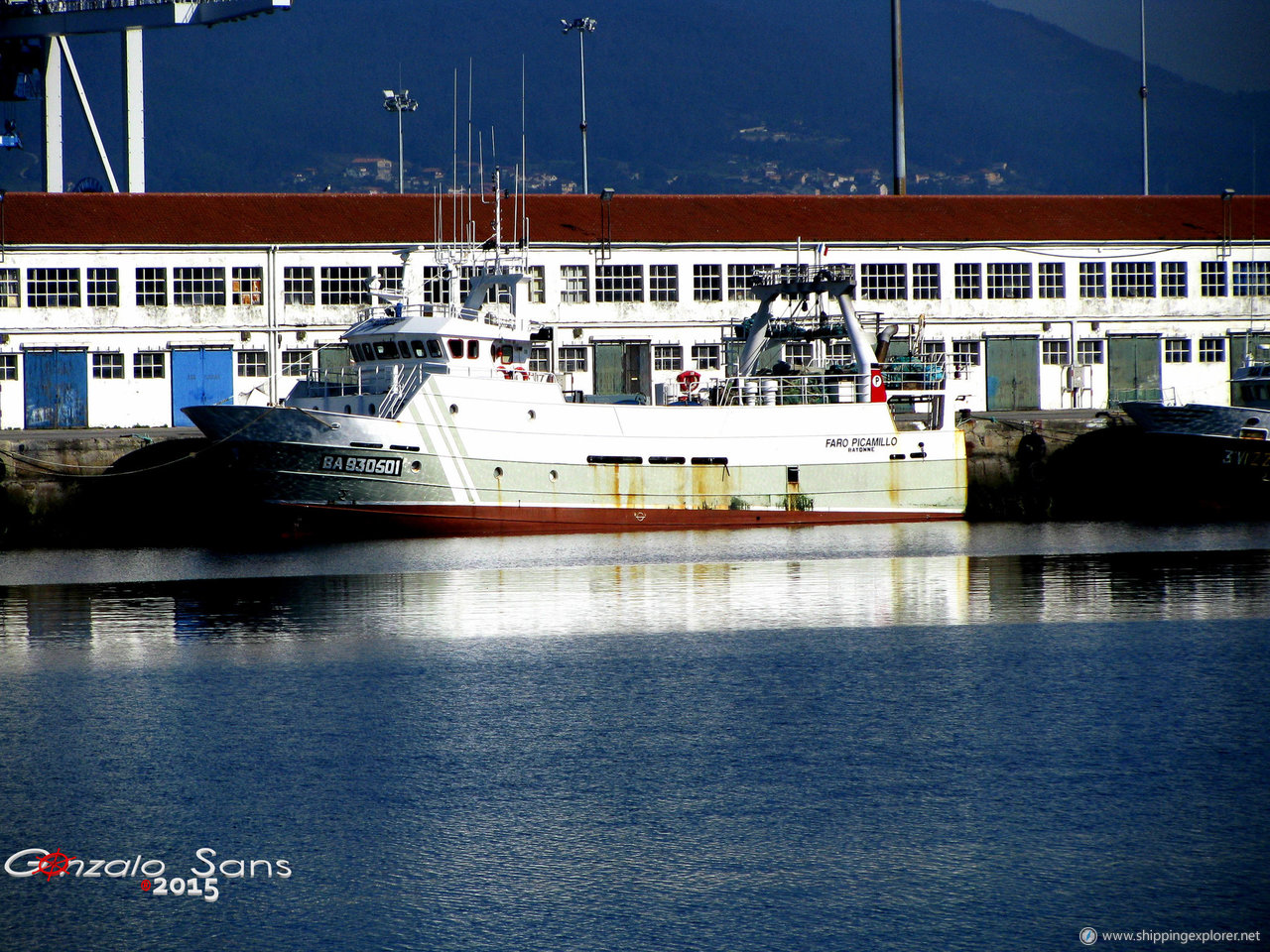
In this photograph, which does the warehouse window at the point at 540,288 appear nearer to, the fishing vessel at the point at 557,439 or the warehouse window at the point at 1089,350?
→ the fishing vessel at the point at 557,439

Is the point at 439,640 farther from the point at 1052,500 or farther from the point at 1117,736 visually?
the point at 1052,500

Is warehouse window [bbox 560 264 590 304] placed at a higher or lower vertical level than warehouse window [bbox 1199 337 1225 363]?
higher

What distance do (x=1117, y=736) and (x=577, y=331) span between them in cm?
3425

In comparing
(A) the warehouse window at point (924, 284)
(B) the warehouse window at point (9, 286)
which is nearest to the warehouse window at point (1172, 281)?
(A) the warehouse window at point (924, 284)

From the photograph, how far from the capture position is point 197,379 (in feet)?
139

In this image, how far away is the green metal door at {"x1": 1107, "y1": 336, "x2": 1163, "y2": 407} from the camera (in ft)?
155

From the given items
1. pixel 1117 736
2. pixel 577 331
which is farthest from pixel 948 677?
pixel 577 331

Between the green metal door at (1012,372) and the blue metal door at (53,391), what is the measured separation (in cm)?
2945

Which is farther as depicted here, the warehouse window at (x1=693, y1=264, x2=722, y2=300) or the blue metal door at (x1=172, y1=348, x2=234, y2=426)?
the warehouse window at (x1=693, y1=264, x2=722, y2=300)

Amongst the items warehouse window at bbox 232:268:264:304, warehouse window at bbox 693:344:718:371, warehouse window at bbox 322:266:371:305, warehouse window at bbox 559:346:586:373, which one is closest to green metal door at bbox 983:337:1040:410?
warehouse window at bbox 693:344:718:371

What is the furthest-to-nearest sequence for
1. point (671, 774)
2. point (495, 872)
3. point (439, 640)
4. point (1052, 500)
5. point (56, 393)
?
point (56, 393) → point (1052, 500) → point (439, 640) → point (671, 774) → point (495, 872)

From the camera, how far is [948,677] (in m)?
14.3

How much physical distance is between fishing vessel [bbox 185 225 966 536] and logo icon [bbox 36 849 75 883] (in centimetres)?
1856

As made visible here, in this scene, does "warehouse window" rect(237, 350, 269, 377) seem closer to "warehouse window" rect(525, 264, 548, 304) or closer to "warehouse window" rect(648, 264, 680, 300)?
"warehouse window" rect(525, 264, 548, 304)
